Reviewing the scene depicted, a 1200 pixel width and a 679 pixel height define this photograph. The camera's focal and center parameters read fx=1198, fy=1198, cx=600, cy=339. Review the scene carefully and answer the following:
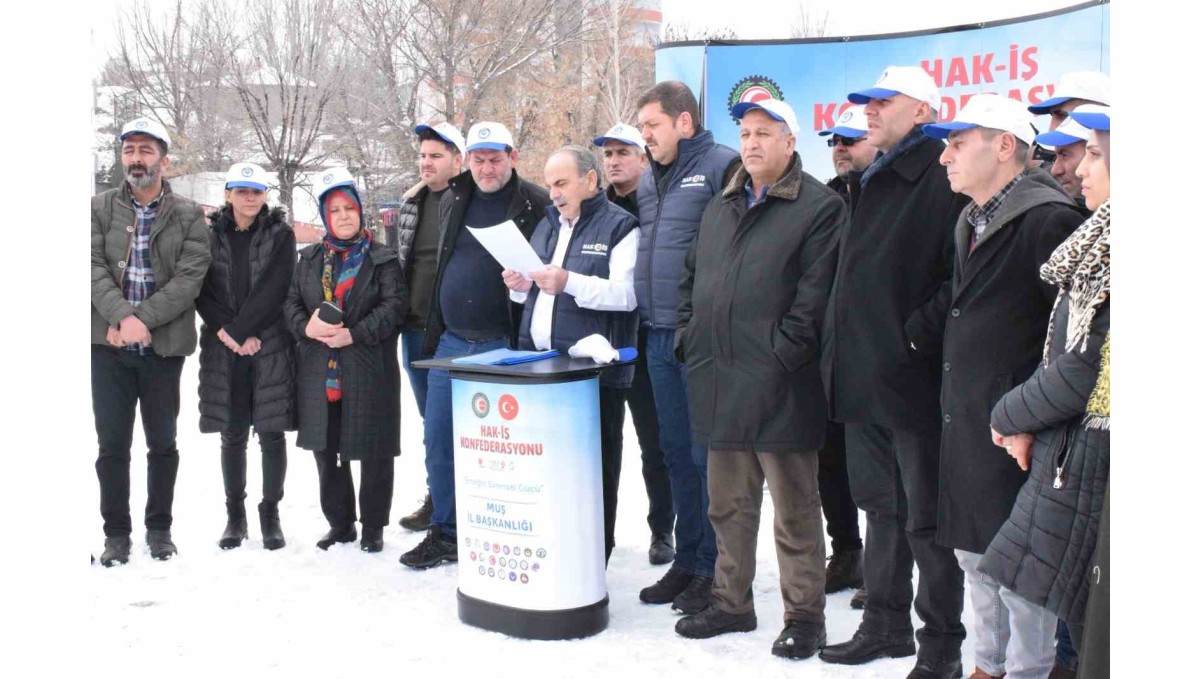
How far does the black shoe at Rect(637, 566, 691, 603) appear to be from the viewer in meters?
5.45

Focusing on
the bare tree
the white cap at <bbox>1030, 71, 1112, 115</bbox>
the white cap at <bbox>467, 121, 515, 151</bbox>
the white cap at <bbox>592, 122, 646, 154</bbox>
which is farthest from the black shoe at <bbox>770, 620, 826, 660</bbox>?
the bare tree

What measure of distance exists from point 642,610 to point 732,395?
1.26m

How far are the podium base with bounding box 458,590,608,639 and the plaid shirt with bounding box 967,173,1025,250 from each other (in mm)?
2193

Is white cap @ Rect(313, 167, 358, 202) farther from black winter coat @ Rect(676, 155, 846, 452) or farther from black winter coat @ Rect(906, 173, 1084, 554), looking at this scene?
black winter coat @ Rect(906, 173, 1084, 554)

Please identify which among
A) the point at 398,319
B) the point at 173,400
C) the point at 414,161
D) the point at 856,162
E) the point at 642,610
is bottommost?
the point at 642,610

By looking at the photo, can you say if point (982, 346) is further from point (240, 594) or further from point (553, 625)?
point (240, 594)

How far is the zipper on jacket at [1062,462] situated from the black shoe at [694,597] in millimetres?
2087

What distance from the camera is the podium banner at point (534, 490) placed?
486cm

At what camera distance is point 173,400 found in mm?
6316

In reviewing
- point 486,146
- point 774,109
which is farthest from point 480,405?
point 774,109

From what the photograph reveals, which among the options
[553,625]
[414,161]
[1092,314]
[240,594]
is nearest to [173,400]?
[240,594]

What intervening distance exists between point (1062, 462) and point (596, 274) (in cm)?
252

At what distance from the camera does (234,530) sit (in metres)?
6.52

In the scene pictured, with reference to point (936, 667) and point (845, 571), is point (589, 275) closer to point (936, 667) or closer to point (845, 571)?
point (845, 571)
